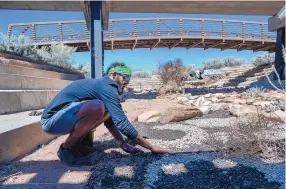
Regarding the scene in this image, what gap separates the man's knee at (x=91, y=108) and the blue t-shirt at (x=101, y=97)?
0.05m

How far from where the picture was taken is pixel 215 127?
11.5 ft

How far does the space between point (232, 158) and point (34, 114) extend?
2.20 meters

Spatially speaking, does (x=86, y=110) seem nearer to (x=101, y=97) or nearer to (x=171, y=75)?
(x=101, y=97)

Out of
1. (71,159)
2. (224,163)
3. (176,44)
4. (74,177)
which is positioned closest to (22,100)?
(71,159)

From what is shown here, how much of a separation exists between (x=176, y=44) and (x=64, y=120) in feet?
43.5

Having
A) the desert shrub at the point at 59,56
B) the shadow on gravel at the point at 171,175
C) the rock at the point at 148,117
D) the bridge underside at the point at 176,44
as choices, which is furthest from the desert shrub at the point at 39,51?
the shadow on gravel at the point at 171,175

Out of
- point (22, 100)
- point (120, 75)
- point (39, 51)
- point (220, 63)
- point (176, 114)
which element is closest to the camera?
point (120, 75)

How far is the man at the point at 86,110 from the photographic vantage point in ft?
6.41

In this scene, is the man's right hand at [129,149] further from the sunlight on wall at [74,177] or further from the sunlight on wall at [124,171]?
the sunlight on wall at [74,177]

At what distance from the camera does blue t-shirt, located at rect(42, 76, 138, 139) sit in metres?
1.93

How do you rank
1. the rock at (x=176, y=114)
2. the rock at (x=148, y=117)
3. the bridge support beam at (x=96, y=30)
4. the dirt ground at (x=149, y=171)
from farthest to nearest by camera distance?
the bridge support beam at (x=96, y=30) → the rock at (x=148, y=117) → the rock at (x=176, y=114) → the dirt ground at (x=149, y=171)

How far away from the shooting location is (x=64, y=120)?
2.01m

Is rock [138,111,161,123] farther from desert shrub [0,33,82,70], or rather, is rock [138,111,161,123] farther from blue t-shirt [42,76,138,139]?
desert shrub [0,33,82,70]

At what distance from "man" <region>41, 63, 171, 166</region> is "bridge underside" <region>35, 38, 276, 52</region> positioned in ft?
37.5
